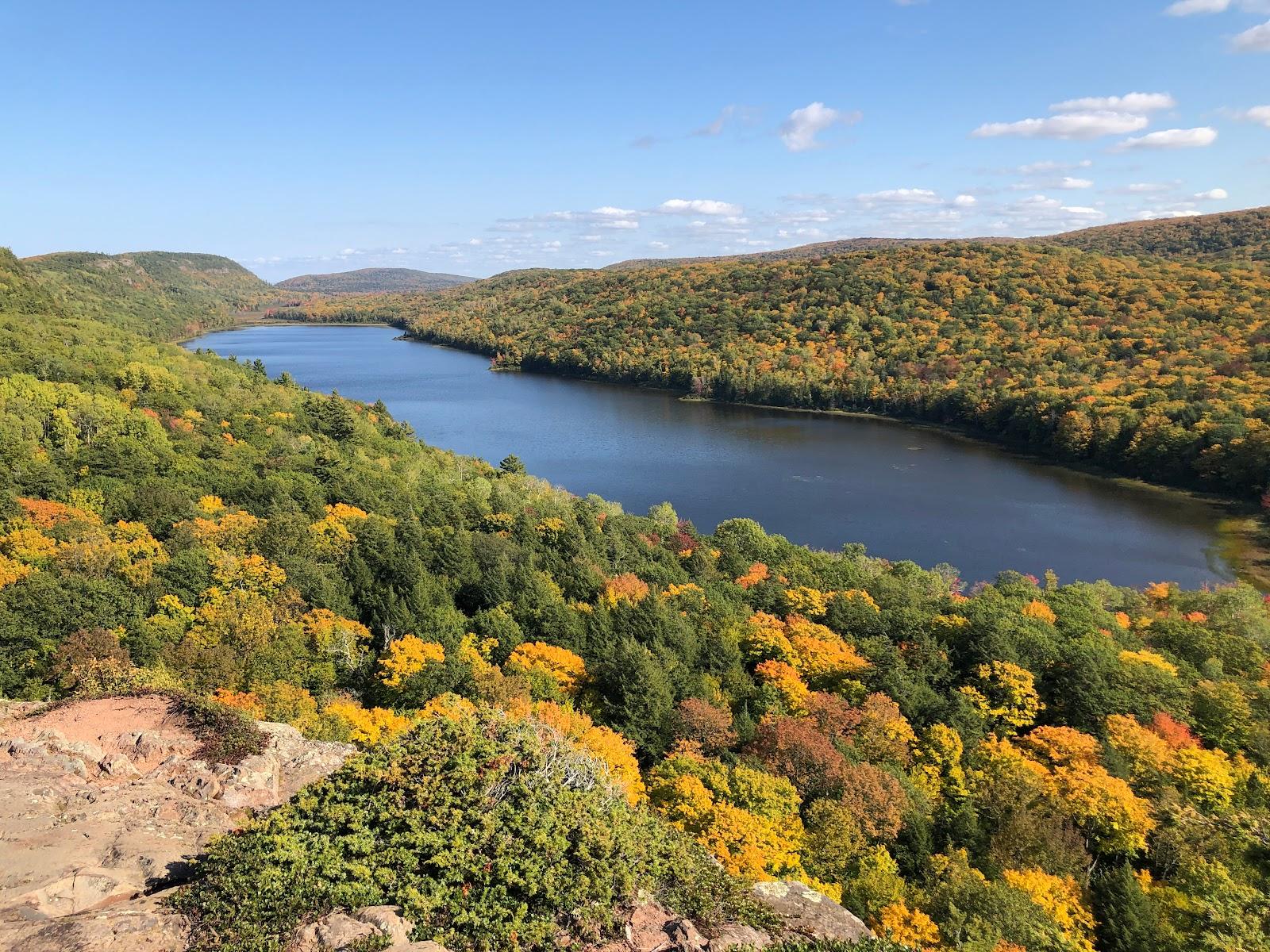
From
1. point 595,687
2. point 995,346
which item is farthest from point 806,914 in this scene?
point 995,346

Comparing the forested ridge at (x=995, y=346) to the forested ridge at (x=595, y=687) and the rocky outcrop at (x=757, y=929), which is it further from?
the rocky outcrop at (x=757, y=929)

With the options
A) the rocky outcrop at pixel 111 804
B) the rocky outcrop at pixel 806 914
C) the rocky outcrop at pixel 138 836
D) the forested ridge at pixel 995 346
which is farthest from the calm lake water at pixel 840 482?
the rocky outcrop at pixel 111 804

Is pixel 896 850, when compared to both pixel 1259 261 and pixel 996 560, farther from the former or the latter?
pixel 1259 261

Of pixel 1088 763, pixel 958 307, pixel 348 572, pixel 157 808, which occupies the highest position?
pixel 958 307

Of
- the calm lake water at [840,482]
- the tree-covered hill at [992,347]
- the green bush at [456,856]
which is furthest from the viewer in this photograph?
the tree-covered hill at [992,347]

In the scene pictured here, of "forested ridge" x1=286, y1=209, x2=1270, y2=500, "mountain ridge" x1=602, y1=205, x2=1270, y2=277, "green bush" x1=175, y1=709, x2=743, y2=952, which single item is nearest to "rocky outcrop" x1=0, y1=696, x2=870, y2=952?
"green bush" x1=175, y1=709, x2=743, y2=952

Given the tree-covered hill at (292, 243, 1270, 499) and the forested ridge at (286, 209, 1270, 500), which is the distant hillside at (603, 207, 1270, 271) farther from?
the tree-covered hill at (292, 243, 1270, 499)

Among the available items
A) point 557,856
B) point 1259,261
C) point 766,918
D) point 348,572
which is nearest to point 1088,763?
point 766,918
